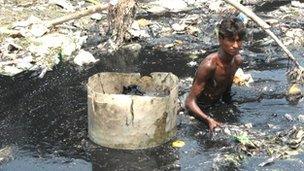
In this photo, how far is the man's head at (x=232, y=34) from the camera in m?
4.51

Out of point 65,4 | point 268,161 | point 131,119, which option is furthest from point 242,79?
point 65,4

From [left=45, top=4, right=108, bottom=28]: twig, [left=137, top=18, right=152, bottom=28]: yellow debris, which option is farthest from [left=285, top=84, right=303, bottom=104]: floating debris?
[left=137, top=18, right=152, bottom=28]: yellow debris

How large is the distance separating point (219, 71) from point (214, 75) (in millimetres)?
59

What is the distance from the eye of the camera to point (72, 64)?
654 cm

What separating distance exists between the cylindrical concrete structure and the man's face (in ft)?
1.68

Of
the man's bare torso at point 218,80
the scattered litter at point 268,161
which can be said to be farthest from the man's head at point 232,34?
the scattered litter at point 268,161

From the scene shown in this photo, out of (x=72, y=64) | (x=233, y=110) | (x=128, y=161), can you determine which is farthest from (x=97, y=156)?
(x=72, y=64)

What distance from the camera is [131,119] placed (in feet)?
13.9

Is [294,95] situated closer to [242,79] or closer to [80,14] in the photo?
[242,79]

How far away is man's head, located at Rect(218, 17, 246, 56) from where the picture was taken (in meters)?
4.51

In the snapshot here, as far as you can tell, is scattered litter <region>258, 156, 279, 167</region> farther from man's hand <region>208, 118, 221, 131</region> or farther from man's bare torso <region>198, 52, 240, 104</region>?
man's bare torso <region>198, 52, 240, 104</region>

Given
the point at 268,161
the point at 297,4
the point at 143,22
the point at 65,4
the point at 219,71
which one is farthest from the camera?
the point at 297,4

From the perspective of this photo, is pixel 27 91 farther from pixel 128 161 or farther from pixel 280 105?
pixel 280 105

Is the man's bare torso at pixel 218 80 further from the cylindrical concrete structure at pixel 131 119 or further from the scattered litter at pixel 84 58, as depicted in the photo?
the scattered litter at pixel 84 58
